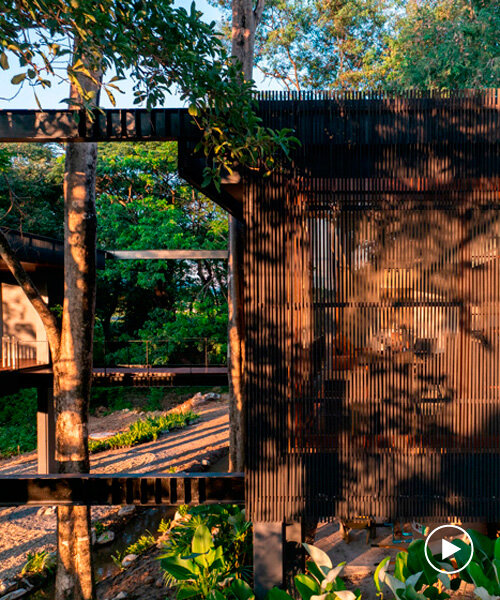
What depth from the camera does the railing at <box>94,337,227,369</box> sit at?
15.9 m

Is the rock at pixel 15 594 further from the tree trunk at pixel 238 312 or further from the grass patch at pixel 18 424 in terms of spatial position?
the grass patch at pixel 18 424

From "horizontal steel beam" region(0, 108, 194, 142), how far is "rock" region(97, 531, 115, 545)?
662cm

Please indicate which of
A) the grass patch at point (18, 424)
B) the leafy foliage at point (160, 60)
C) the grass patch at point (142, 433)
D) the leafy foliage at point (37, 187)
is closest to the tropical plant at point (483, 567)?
the leafy foliage at point (160, 60)

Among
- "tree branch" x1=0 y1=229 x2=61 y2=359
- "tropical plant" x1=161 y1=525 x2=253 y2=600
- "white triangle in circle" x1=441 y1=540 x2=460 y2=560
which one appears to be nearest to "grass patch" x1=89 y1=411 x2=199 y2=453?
"tree branch" x1=0 y1=229 x2=61 y2=359

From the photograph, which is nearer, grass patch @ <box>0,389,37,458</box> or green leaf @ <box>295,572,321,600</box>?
green leaf @ <box>295,572,321,600</box>

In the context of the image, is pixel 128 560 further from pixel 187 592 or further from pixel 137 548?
pixel 187 592

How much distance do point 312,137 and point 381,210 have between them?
2.64 ft

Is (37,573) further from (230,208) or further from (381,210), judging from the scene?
(381,210)

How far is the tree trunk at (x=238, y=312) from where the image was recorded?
733 centimetres

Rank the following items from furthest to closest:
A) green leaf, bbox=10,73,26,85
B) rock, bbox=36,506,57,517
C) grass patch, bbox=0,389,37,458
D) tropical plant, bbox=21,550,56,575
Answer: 1. grass patch, bbox=0,389,37,458
2. rock, bbox=36,506,57,517
3. tropical plant, bbox=21,550,56,575
4. green leaf, bbox=10,73,26,85

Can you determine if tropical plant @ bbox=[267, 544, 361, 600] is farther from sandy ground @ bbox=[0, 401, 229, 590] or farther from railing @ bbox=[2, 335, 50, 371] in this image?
railing @ bbox=[2, 335, 50, 371]

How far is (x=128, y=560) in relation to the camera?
21.6ft

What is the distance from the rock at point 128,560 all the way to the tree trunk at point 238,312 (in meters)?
2.01

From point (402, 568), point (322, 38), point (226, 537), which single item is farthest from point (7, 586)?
point (322, 38)
